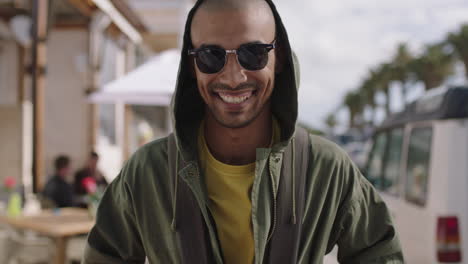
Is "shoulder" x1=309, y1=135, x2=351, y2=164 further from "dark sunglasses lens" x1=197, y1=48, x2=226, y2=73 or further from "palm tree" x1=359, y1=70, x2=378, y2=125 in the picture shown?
"palm tree" x1=359, y1=70, x2=378, y2=125

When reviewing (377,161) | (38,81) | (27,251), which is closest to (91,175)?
(38,81)

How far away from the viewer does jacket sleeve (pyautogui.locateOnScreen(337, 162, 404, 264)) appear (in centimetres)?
160

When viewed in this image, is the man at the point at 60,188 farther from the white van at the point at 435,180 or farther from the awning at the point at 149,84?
the white van at the point at 435,180

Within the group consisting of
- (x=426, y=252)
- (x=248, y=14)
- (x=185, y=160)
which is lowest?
(x=426, y=252)

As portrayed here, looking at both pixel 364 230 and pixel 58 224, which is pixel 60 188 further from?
pixel 364 230

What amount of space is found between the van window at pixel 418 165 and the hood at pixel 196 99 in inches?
104

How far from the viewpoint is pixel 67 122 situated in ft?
36.3

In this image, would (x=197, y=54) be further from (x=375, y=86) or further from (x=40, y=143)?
(x=375, y=86)

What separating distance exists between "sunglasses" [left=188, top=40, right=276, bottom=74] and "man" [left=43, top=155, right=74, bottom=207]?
544 centimetres

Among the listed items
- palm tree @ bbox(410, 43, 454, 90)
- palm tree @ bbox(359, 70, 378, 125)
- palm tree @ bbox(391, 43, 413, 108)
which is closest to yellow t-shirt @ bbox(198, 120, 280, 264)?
palm tree @ bbox(410, 43, 454, 90)

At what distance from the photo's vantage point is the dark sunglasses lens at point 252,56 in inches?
57.8

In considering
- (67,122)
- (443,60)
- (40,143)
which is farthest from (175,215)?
(443,60)

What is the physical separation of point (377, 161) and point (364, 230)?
4.20 metres

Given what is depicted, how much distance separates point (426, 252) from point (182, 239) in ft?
9.45
